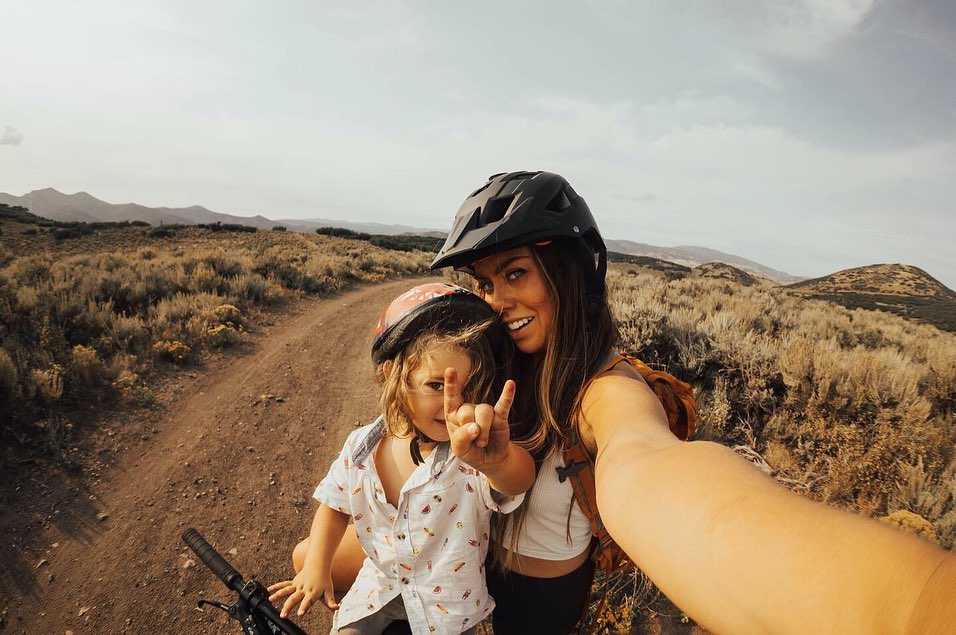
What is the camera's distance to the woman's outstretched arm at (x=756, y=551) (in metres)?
0.55

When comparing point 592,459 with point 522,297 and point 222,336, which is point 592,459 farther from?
point 222,336

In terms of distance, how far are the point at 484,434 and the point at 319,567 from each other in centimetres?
142

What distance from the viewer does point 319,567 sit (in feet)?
6.62

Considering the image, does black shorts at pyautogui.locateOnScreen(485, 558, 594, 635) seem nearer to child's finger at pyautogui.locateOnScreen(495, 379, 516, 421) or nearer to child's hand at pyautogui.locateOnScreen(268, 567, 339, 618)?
child's hand at pyautogui.locateOnScreen(268, 567, 339, 618)

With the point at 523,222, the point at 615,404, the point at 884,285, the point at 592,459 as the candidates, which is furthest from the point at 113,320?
the point at 884,285

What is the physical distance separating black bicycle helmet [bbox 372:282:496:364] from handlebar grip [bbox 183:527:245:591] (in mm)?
1037

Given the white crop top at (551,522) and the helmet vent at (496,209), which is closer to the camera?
the white crop top at (551,522)

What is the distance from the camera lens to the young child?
1.78 meters

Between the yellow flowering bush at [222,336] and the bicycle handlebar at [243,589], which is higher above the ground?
the bicycle handlebar at [243,589]

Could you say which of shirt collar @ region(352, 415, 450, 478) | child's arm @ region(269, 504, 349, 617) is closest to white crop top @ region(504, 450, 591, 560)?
shirt collar @ region(352, 415, 450, 478)

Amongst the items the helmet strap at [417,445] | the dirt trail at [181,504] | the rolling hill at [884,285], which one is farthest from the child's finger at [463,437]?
the rolling hill at [884,285]

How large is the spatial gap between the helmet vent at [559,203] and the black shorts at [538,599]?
1.88m

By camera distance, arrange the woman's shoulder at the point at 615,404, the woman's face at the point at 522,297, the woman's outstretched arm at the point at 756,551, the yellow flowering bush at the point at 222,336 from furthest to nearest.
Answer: the yellow flowering bush at the point at 222,336 < the woman's face at the point at 522,297 < the woman's shoulder at the point at 615,404 < the woman's outstretched arm at the point at 756,551

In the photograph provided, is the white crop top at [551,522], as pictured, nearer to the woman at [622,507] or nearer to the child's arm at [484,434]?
the woman at [622,507]
